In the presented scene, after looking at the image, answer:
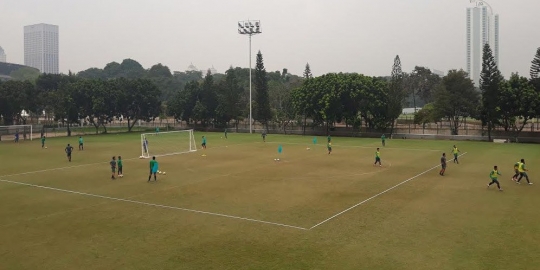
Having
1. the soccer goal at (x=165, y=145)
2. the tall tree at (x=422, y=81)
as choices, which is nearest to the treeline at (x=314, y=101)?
the soccer goal at (x=165, y=145)

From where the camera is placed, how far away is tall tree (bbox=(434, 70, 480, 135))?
6097 cm

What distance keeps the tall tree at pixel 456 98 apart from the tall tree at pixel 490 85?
5.96 metres

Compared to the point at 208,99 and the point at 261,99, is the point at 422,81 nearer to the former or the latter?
the point at 261,99

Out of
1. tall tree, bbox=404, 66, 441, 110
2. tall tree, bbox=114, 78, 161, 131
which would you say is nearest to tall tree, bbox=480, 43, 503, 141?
tall tree, bbox=404, 66, 441, 110

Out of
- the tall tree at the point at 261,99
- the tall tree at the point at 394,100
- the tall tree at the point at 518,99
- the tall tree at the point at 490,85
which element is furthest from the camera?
the tall tree at the point at 261,99

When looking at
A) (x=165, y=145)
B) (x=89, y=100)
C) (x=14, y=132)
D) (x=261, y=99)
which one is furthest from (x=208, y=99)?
(x=14, y=132)

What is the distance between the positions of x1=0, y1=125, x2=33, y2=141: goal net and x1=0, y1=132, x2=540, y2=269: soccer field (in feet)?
116

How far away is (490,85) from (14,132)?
67498mm

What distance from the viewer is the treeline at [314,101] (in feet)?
177

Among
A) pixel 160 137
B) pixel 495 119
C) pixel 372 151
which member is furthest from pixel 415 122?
pixel 160 137

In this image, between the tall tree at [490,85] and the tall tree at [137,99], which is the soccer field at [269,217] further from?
the tall tree at [137,99]

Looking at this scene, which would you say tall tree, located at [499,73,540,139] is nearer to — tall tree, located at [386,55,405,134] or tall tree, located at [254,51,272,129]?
tall tree, located at [386,55,405,134]

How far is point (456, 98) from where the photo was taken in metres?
60.9

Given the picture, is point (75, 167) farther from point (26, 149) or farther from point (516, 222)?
point (516, 222)
